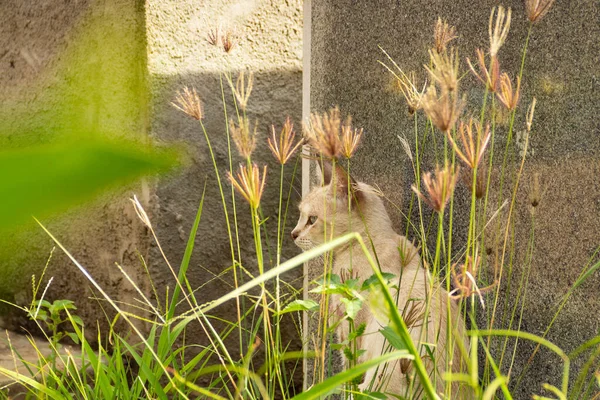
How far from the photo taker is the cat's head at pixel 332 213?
1.73 m

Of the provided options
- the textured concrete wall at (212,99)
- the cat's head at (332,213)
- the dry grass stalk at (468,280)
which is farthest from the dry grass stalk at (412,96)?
the textured concrete wall at (212,99)

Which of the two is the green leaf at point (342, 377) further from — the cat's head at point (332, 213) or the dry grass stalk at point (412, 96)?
the cat's head at point (332, 213)

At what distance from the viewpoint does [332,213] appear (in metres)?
1.75

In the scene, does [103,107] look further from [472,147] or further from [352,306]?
[472,147]

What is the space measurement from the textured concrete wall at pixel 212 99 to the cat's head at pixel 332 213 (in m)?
0.51

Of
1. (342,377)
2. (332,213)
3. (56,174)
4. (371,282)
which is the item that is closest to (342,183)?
(332,213)

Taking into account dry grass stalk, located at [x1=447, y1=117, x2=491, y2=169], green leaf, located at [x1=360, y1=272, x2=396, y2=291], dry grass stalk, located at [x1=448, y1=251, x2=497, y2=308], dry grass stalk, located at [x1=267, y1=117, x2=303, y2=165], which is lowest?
green leaf, located at [x1=360, y1=272, x2=396, y2=291]

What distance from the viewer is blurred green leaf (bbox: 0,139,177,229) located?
0.12m

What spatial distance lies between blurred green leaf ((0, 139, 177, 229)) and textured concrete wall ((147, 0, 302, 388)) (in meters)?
2.07

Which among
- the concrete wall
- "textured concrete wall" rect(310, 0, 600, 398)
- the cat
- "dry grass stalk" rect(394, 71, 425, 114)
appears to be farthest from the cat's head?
the concrete wall

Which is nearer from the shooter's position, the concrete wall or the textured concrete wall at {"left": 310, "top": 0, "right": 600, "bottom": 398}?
the textured concrete wall at {"left": 310, "top": 0, "right": 600, "bottom": 398}

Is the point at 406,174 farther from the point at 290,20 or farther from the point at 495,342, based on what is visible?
the point at 290,20

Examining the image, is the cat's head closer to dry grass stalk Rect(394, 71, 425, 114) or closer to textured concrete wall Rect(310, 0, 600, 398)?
textured concrete wall Rect(310, 0, 600, 398)

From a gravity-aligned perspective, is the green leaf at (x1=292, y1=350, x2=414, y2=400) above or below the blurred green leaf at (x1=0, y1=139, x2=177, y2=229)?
below
